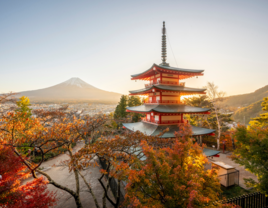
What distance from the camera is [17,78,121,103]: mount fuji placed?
7307cm

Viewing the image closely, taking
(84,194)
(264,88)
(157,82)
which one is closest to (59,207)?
(84,194)

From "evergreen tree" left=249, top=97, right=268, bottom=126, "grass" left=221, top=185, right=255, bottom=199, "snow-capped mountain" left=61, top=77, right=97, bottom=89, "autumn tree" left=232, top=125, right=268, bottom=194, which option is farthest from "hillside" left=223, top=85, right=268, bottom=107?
"snow-capped mountain" left=61, top=77, right=97, bottom=89

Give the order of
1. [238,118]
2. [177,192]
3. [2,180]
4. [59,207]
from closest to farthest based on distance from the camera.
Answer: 1. [177,192]
2. [2,180]
3. [59,207]
4. [238,118]

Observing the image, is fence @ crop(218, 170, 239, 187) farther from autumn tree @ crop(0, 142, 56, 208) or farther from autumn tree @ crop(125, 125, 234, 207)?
autumn tree @ crop(0, 142, 56, 208)

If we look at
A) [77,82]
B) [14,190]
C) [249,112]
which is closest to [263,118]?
[14,190]

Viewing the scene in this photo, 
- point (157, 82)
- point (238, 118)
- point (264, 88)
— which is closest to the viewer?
point (157, 82)

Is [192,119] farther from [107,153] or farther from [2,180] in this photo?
[2,180]

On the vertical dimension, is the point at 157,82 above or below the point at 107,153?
above

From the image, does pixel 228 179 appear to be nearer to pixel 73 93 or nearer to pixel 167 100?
pixel 167 100

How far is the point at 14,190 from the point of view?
19.7 ft

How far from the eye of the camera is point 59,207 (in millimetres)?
8438

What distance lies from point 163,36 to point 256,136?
42.6 ft

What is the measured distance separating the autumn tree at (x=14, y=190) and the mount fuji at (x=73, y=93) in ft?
213

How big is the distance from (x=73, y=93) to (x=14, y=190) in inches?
3176
